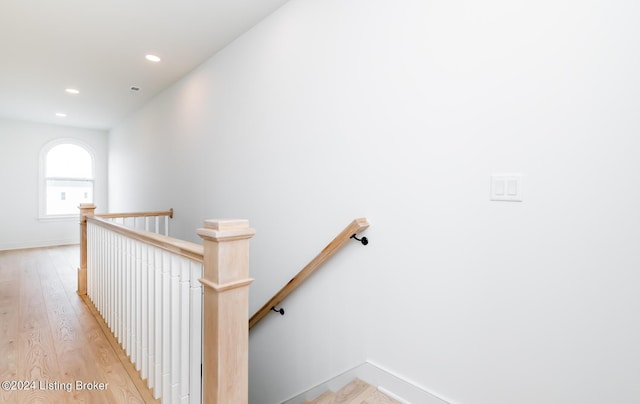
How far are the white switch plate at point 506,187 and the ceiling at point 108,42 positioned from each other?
83.3 inches

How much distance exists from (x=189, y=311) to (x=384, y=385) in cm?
115

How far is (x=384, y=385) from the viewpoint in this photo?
171cm

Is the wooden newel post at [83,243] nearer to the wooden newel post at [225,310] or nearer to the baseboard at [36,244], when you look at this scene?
the wooden newel post at [225,310]

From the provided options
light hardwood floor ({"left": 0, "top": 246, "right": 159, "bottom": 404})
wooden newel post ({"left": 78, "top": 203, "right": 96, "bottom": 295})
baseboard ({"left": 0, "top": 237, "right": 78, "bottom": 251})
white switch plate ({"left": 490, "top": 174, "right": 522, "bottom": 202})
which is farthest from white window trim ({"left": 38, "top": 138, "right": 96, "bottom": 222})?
white switch plate ({"left": 490, "top": 174, "right": 522, "bottom": 202})

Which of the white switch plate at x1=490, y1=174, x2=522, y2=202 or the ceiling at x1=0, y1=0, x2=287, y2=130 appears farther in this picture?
the ceiling at x1=0, y1=0, x2=287, y2=130

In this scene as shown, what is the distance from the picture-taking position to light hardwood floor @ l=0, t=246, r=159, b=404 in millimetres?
1604

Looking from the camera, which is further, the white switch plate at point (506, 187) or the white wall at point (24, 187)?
the white wall at point (24, 187)

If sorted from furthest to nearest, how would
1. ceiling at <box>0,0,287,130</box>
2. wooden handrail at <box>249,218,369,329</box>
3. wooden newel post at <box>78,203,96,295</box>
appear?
wooden newel post at <box>78,203,96,295</box>
ceiling at <box>0,0,287,130</box>
wooden handrail at <box>249,218,369,329</box>

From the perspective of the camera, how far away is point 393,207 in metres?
1.69

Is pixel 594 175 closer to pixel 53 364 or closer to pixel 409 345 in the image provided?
pixel 409 345

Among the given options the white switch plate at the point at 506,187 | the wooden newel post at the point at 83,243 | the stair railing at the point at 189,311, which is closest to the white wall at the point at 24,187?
the wooden newel post at the point at 83,243

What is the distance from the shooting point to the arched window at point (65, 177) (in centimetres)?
625

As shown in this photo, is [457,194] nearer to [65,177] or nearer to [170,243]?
[170,243]

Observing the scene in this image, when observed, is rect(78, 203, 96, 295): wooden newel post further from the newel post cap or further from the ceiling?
the newel post cap
